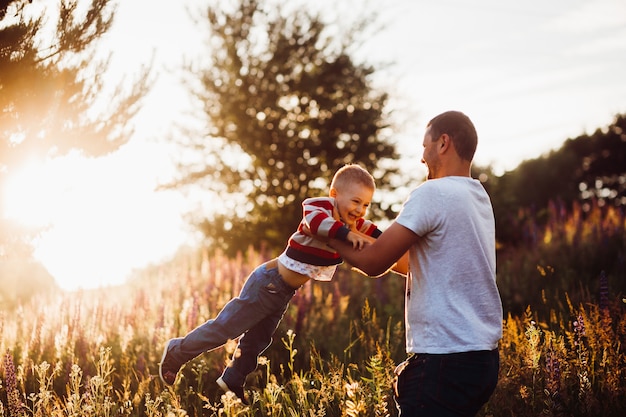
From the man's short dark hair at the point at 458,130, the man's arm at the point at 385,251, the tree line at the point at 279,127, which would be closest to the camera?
the man's arm at the point at 385,251

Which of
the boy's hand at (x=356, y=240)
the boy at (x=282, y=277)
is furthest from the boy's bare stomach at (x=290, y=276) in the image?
the boy's hand at (x=356, y=240)

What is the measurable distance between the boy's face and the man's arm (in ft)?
1.86

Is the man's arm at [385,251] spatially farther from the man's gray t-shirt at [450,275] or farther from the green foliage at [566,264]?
the green foliage at [566,264]

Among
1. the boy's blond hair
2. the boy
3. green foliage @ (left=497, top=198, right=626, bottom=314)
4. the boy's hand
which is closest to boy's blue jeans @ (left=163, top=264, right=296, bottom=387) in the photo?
the boy

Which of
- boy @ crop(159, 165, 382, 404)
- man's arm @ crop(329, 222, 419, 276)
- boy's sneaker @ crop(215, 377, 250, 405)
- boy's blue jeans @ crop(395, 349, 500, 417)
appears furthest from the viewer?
boy's sneaker @ crop(215, 377, 250, 405)

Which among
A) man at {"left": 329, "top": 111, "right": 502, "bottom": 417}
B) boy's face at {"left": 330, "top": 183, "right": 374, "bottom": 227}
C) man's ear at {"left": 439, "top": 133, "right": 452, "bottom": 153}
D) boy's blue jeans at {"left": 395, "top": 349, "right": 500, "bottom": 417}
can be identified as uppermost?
man's ear at {"left": 439, "top": 133, "right": 452, "bottom": 153}

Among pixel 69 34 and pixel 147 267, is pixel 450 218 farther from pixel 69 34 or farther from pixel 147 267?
pixel 147 267

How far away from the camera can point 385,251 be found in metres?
3.02

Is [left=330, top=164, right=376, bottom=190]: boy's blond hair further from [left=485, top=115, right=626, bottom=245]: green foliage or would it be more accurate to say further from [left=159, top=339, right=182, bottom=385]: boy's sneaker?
[left=485, top=115, right=626, bottom=245]: green foliage

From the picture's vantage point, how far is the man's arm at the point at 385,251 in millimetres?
2967

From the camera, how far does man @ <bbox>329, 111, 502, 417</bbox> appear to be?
113 inches

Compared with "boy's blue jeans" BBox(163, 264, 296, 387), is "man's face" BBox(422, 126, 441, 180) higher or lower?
higher

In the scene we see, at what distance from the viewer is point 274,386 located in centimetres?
412

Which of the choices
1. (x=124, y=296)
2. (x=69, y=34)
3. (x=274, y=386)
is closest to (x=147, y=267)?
(x=124, y=296)
